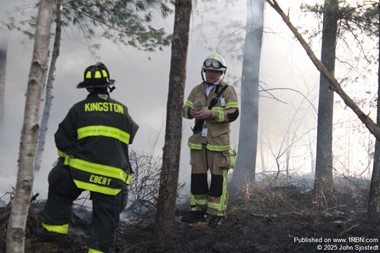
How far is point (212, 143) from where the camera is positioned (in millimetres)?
4930

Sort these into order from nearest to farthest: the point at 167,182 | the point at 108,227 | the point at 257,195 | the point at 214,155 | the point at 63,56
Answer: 1. the point at 108,227
2. the point at 167,182
3. the point at 214,155
4. the point at 257,195
5. the point at 63,56

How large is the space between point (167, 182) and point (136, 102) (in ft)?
36.6

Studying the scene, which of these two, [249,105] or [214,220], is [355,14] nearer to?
[249,105]

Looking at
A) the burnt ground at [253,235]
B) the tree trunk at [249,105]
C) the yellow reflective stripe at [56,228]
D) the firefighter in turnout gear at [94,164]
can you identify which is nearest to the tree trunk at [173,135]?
the burnt ground at [253,235]

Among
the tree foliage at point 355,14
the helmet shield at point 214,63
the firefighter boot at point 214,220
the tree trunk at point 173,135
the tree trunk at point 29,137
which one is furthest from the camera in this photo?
the tree foliage at point 355,14

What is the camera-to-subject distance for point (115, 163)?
363 cm

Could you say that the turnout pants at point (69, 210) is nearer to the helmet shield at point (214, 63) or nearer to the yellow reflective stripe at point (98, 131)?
the yellow reflective stripe at point (98, 131)

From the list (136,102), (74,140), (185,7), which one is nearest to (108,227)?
(74,140)

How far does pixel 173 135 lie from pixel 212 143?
1.01 m

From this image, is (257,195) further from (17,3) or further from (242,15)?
(242,15)

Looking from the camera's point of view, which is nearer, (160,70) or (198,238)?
(198,238)

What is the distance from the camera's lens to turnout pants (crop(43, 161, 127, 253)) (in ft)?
11.7

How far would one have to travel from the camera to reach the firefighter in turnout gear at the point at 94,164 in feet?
11.7

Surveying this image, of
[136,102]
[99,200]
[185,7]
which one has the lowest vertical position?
[99,200]
